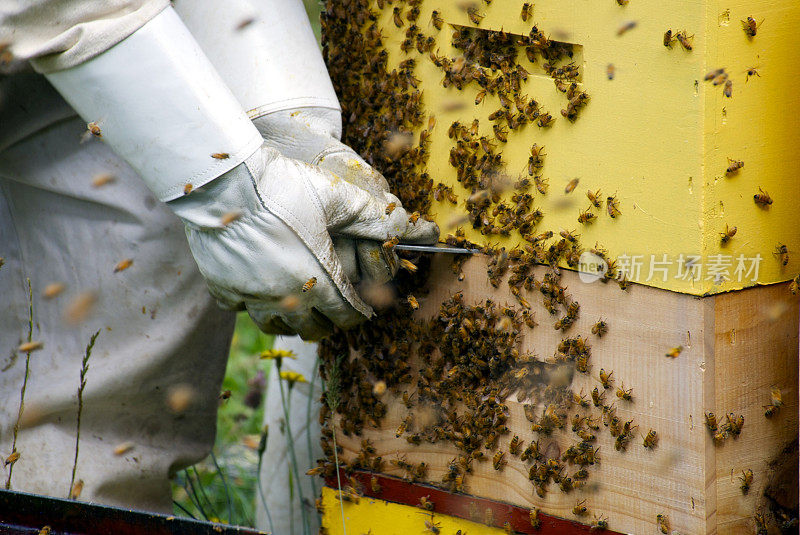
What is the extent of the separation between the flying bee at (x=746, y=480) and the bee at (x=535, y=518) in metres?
0.56

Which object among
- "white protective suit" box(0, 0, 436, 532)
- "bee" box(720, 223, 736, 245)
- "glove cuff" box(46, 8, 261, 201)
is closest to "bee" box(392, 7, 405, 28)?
"white protective suit" box(0, 0, 436, 532)

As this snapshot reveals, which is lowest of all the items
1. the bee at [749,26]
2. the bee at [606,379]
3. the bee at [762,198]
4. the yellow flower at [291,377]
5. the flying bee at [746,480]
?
the yellow flower at [291,377]

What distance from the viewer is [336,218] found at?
2.38 meters

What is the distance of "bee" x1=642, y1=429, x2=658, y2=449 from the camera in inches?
85.4

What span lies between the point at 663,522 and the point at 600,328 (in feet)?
1.70

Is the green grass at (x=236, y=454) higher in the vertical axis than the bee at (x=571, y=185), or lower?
lower

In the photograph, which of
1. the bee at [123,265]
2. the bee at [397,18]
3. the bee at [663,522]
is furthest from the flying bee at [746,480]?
the bee at [123,265]

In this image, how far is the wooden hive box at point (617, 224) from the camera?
78.1 inches

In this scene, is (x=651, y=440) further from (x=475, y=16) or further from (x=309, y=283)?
(x=475, y=16)

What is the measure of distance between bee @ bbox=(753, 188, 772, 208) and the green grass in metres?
2.35

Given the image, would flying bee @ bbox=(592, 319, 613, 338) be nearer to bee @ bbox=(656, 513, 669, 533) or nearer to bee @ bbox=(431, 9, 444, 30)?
bee @ bbox=(656, 513, 669, 533)

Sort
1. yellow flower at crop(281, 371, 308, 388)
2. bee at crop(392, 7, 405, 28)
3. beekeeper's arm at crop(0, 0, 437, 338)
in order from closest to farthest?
beekeeper's arm at crop(0, 0, 437, 338) → bee at crop(392, 7, 405, 28) → yellow flower at crop(281, 371, 308, 388)

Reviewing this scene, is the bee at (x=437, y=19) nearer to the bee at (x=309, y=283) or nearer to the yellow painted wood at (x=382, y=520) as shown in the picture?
the bee at (x=309, y=283)

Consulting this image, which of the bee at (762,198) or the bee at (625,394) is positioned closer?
the bee at (762,198)
